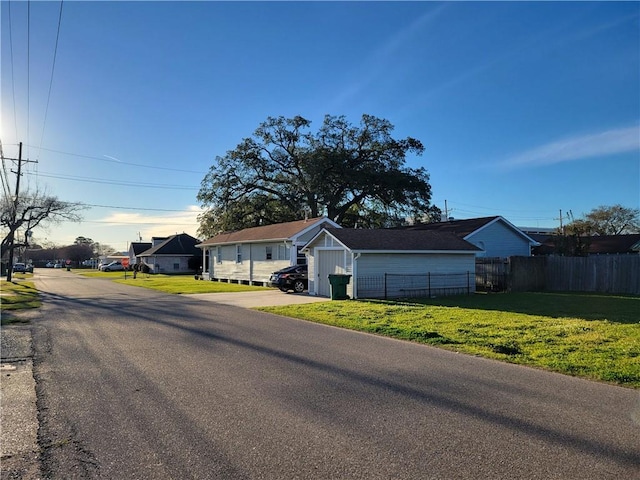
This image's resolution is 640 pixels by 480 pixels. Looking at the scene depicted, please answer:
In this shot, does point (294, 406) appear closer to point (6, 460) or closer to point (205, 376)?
point (205, 376)

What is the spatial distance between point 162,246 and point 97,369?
56.1m

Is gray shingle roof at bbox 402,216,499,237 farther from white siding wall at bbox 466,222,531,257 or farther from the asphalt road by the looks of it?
the asphalt road

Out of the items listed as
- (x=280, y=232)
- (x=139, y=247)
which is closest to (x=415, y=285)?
(x=280, y=232)

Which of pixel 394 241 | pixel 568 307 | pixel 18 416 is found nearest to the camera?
pixel 18 416

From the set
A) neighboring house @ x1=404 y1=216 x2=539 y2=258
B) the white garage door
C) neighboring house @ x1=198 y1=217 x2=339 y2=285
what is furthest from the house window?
neighboring house @ x1=404 y1=216 x2=539 y2=258

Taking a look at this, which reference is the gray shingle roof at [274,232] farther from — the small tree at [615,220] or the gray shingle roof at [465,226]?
the small tree at [615,220]

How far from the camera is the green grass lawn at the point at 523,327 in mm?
7898

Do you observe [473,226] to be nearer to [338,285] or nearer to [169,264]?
[338,285]

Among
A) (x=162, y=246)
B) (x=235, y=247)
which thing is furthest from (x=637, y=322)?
(x=162, y=246)

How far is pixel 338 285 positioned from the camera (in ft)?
65.7

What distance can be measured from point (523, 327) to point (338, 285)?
375 inches

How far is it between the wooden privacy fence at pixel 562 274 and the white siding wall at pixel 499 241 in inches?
236

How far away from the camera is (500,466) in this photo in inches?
155

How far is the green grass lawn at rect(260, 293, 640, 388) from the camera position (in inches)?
311
